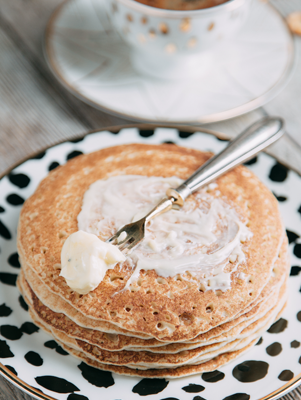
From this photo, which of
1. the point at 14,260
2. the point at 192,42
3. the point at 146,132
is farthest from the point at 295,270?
the point at 192,42

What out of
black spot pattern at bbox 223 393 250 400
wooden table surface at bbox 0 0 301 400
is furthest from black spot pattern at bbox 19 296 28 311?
wooden table surface at bbox 0 0 301 400

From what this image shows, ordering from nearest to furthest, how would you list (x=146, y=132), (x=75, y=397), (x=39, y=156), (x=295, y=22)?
(x=75, y=397), (x=39, y=156), (x=146, y=132), (x=295, y=22)

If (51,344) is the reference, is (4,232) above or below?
above

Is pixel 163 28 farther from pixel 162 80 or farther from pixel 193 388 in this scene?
pixel 193 388

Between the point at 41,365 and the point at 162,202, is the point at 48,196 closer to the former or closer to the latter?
the point at 162,202

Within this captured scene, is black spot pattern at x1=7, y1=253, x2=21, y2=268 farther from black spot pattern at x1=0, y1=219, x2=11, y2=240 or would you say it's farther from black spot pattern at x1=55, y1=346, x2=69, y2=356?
black spot pattern at x1=55, y1=346, x2=69, y2=356
